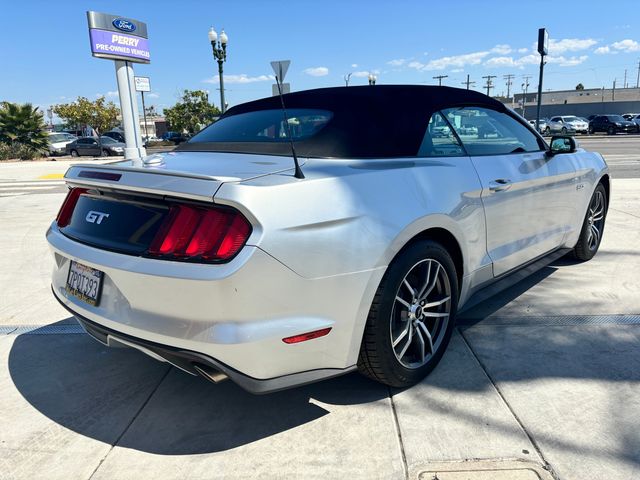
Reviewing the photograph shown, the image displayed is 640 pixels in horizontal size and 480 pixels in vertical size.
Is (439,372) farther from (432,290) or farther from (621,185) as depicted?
(621,185)

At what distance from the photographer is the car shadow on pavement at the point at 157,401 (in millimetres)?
2418

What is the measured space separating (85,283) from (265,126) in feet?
4.52

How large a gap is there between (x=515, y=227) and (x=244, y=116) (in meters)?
2.00

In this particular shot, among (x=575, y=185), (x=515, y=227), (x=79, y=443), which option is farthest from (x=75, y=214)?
(x=575, y=185)

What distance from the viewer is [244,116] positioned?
338 centimetres

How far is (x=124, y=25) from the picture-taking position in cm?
1698

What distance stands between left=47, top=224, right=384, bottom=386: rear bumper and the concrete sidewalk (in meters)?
0.39

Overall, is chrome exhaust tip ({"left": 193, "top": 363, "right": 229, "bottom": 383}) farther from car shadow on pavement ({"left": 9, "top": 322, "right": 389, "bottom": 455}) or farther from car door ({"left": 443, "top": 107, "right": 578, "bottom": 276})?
car door ({"left": 443, "top": 107, "right": 578, "bottom": 276})

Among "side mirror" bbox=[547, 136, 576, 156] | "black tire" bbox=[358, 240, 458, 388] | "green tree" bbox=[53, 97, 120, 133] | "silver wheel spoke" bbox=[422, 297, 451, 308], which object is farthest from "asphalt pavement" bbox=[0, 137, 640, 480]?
"green tree" bbox=[53, 97, 120, 133]

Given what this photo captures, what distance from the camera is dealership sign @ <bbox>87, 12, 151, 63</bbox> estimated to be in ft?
52.3

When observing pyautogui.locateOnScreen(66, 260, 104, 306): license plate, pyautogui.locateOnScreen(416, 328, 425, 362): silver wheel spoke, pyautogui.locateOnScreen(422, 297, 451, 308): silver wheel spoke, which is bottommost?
pyautogui.locateOnScreen(416, 328, 425, 362): silver wheel spoke

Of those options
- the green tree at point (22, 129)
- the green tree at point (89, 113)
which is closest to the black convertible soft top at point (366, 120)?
the green tree at point (22, 129)

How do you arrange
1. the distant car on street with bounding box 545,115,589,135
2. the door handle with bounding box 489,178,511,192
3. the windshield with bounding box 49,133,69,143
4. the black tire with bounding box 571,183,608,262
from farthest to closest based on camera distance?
the distant car on street with bounding box 545,115,589,135, the windshield with bounding box 49,133,69,143, the black tire with bounding box 571,183,608,262, the door handle with bounding box 489,178,511,192

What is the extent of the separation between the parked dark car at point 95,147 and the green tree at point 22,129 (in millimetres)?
3336
